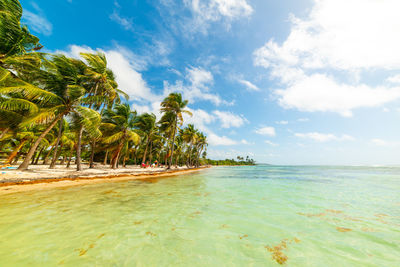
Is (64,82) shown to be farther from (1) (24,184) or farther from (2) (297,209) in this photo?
(2) (297,209)

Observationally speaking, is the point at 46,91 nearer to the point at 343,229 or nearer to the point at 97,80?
the point at 97,80

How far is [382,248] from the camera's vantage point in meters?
3.00

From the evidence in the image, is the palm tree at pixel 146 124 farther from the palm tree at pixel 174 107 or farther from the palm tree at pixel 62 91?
the palm tree at pixel 62 91

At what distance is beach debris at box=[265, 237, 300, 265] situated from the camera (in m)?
2.58

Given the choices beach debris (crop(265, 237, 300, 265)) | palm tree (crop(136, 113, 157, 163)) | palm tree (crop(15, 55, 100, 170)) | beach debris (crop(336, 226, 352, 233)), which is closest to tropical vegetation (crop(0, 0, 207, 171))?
palm tree (crop(15, 55, 100, 170))

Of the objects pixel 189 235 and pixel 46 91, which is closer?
pixel 189 235

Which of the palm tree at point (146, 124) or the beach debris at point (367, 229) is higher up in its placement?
the palm tree at point (146, 124)

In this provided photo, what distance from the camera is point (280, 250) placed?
9.32ft

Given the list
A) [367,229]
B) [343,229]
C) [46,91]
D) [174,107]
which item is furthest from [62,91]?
[367,229]

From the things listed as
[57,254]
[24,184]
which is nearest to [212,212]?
[57,254]

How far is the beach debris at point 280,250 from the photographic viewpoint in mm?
2576

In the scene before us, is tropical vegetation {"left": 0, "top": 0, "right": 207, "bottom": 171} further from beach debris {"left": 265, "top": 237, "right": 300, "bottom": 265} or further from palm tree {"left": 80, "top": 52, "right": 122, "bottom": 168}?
beach debris {"left": 265, "top": 237, "right": 300, "bottom": 265}

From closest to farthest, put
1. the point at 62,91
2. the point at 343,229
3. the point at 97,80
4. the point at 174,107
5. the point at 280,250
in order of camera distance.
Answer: the point at 280,250 → the point at 343,229 → the point at 62,91 → the point at 97,80 → the point at 174,107

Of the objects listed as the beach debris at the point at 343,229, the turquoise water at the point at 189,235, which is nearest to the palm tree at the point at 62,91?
the turquoise water at the point at 189,235
